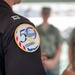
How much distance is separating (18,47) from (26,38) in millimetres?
50

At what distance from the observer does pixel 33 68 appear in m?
0.99

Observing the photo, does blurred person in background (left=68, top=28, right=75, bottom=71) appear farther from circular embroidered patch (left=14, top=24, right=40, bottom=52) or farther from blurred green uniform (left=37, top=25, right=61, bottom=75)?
circular embroidered patch (left=14, top=24, right=40, bottom=52)

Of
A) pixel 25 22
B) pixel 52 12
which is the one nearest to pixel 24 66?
pixel 25 22

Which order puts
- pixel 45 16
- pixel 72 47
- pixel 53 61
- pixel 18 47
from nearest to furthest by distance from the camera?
pixel 18 47 → pixel 72 47 → pixel 53 61 → pixel 45 16

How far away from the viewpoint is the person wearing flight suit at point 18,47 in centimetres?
96

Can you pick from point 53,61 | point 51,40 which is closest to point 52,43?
point 51,40

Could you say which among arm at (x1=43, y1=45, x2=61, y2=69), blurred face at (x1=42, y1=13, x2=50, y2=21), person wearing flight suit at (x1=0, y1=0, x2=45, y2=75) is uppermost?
person wearing flight suit at (x1=0, y1=0, x2=45, y2=75)

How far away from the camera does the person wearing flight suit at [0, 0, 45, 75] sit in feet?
3.14

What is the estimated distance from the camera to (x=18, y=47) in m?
0.96

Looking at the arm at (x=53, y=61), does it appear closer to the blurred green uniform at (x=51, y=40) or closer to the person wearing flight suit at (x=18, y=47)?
the blurred green uniform at (x=51, y=40)

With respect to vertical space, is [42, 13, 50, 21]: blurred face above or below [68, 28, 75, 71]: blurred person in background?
above

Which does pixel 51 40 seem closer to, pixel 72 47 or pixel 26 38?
pixel 72 47

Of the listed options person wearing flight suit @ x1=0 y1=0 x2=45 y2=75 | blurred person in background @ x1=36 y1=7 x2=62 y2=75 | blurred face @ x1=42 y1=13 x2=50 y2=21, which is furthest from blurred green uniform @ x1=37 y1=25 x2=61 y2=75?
person wearing flight suit @ x1=0 y1=0 x2=45 y2=75

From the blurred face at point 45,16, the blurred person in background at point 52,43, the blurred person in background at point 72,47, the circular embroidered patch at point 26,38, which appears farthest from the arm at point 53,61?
the circular embroidered patch at point 26,38
